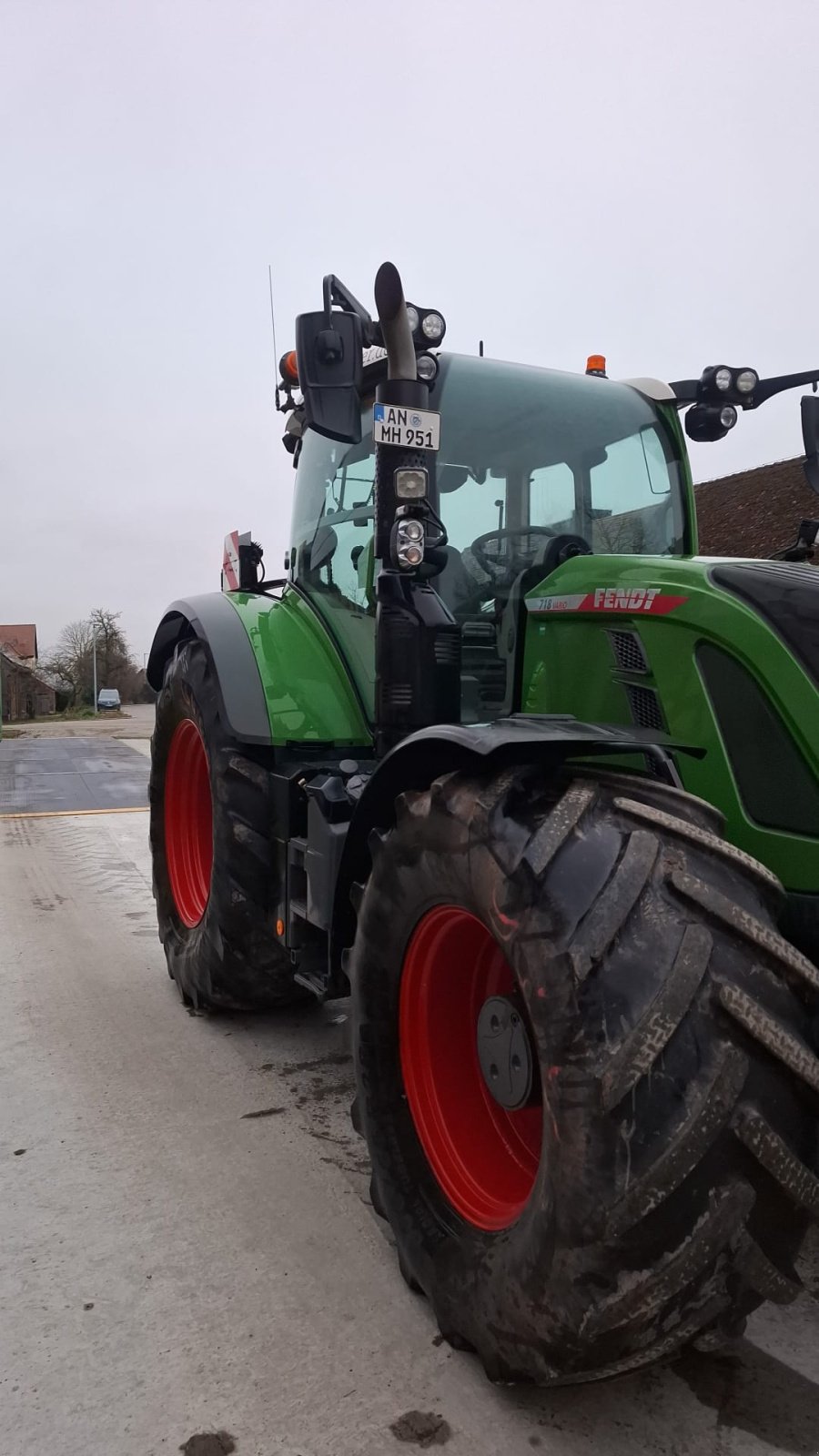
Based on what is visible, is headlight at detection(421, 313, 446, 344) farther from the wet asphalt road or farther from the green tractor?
the wet asphalt road

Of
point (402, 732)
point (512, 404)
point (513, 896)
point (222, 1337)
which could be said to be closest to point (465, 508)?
point (512, 404)

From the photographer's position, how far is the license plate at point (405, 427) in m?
2.68

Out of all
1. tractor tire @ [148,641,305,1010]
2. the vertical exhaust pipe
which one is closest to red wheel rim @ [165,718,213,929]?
tractor tire @ [148,641,305,1010]

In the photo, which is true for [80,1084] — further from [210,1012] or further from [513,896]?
[513,896]

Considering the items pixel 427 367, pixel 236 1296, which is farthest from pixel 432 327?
pixel 236 1296

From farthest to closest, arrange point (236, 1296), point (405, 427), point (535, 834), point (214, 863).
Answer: point (214, 863) < point (405, 427) < point (236, 1296) < point (535, 834)

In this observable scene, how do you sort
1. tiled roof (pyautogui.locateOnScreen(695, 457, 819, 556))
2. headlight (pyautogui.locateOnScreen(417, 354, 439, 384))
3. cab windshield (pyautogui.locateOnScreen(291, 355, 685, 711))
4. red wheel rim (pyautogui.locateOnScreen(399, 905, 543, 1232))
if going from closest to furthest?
red wheel rim (pyautogui.locateOnScreen(399, 905, 543, 1232)) < headlight (pyautogui.locateOnScreen(417, 354, 439, 384)) < cab windshield (pyautogui.locateOnScreen(291, 355, 685, 711)) < tiled roof (pyautogui.locateOnScreen(695, 457, 819, 556))

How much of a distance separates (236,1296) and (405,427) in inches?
83.1

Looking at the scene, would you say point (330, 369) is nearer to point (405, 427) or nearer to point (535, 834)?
point (405, 427)

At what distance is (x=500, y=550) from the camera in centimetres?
309

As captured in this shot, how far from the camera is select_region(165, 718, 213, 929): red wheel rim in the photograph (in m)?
4.38

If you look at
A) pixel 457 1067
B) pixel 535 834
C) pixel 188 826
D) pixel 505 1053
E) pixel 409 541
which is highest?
pixel 409 541

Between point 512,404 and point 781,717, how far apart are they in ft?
5.14

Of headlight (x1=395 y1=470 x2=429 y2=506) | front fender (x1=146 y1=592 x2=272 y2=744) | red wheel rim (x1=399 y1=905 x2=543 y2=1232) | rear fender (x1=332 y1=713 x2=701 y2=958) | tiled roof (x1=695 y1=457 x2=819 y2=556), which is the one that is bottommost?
red wheel rim (x1=399 y1=905 x2=543 y2=1232)
